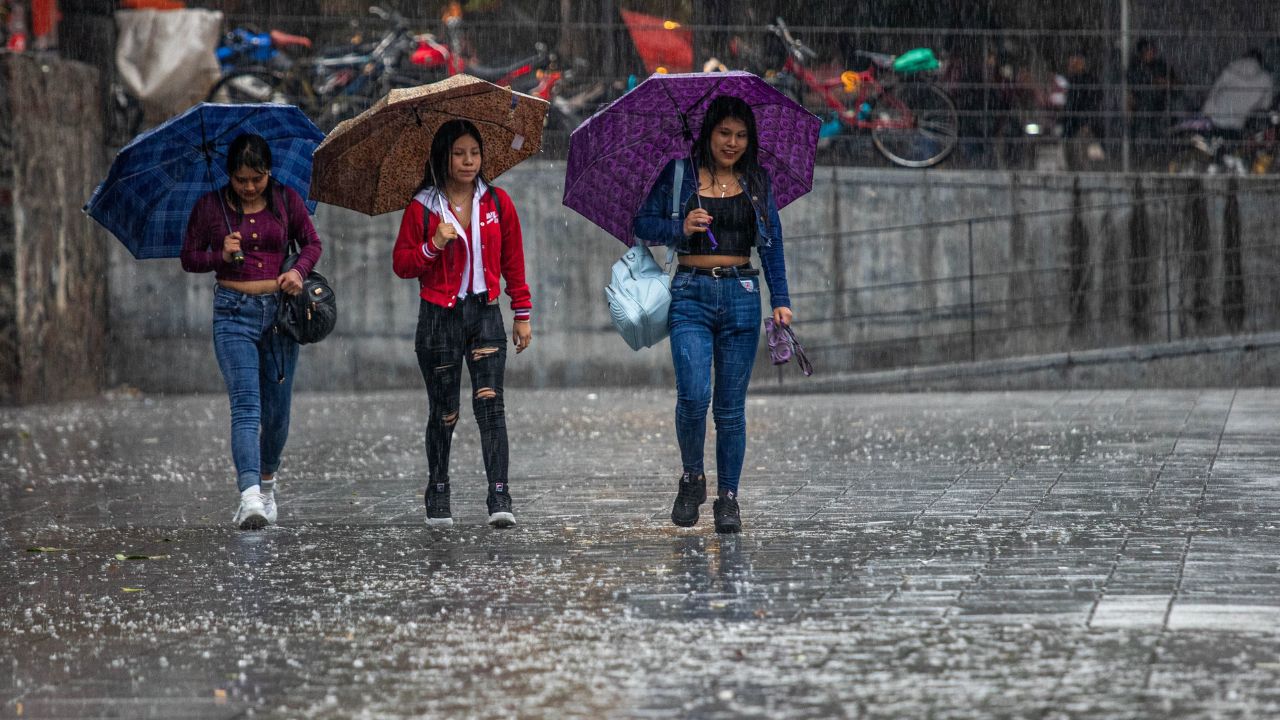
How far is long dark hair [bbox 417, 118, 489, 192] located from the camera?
314 inches

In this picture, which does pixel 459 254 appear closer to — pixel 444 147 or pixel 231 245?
pixel 444 147

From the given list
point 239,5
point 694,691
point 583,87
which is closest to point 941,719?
point 694,691

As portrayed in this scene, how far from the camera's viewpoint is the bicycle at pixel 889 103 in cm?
1762

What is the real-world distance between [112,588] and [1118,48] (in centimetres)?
1399

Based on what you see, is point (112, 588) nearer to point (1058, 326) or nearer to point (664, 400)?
point (664, 400)

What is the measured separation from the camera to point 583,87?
18.2m

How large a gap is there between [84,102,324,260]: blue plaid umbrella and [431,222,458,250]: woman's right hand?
47.8 inches

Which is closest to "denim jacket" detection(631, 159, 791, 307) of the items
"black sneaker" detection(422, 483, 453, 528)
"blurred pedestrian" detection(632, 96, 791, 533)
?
"blurred pedestrian" detection(632, 96, 791, 533)

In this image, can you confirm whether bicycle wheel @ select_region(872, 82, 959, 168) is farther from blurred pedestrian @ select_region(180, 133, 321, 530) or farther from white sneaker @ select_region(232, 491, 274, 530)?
white sneaker @ select_region(232, 491, 274, 530)

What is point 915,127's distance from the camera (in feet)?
57.8

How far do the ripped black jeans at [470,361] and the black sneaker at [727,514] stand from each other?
3.41ft

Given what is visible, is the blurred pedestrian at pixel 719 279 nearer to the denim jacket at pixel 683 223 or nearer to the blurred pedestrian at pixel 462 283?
the denim jacket at pixel 683 223

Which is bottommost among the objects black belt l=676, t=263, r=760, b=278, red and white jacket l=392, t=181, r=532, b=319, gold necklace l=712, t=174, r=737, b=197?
black belt l=676, t=263, r=760, b=278

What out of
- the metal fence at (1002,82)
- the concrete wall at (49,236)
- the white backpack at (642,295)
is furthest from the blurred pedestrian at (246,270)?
the metal fence at (1002,82)
